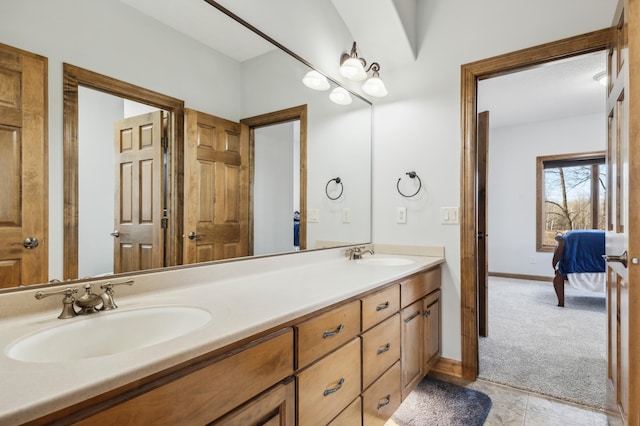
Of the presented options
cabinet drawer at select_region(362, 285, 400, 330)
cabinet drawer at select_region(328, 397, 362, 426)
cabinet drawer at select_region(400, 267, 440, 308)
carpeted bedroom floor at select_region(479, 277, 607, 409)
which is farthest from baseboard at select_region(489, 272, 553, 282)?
cabinet drawer at select_region(328, 397, 362, 426)

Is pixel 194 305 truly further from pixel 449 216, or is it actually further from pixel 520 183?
pixel 520 183

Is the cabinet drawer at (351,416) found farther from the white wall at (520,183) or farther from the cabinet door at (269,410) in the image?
the white wall at (520,183)

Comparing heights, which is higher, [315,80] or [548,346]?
[315,80]

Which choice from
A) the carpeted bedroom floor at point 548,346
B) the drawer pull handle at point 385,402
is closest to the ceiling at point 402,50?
the drawer pull handle at point 385,402

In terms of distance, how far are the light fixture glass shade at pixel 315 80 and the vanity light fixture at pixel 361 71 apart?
20 cm

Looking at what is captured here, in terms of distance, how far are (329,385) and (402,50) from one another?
7.18 feet

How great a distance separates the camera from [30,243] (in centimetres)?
97

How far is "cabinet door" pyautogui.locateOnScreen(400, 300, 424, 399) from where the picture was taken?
1784mm

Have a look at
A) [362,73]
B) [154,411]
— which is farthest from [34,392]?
[362,73]

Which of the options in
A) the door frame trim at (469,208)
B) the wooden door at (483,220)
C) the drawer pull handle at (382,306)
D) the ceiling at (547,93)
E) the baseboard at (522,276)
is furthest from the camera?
the baseboard at (522,276)

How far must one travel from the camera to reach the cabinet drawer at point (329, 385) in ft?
3.55

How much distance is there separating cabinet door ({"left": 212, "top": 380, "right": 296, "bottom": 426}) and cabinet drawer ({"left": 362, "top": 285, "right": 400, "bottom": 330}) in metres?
0.50

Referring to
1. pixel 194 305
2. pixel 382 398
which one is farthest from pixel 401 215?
pixel 194 305

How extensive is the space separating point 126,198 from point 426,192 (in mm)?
1876
